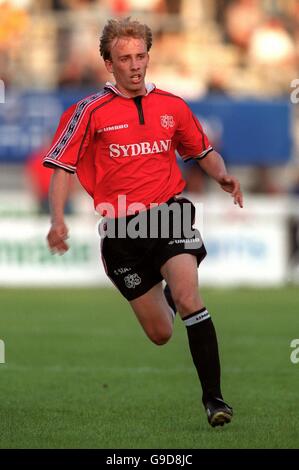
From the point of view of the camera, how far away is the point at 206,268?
1984cm

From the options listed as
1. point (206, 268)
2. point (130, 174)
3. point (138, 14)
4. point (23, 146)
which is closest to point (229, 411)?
point (130, 174)

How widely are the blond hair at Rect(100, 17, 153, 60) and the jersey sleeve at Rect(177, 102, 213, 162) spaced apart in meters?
0.55

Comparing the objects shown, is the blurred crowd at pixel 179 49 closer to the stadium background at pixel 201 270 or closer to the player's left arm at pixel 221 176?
the stadium background at pixel 201 270

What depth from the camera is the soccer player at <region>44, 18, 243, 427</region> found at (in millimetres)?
7488

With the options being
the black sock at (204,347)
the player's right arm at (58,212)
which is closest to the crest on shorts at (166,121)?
the player's right arm at (58,212)

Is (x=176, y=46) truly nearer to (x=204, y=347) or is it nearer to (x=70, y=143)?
(x=70, y=143)

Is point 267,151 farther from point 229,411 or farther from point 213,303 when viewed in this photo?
point 229,411

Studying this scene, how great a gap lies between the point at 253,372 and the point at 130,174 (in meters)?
3.16

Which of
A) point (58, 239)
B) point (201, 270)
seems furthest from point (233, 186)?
point (201, 270)

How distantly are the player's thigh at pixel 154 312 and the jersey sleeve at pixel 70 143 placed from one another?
3.18 feet

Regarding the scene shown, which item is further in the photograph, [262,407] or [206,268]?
[206,268]

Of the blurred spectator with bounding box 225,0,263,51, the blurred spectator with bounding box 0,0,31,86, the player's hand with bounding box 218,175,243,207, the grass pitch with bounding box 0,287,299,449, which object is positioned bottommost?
the grass pitch with bounding box 0,287,299,449

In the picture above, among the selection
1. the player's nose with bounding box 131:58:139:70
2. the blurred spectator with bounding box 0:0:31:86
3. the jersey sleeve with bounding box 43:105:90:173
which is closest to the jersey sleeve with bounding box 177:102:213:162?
the player's nose with bounding box 131:58:139:70

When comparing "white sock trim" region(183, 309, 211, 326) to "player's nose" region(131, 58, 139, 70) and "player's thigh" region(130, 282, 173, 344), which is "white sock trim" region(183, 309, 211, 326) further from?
"player's nose" region(131, 58, 139, 70)
